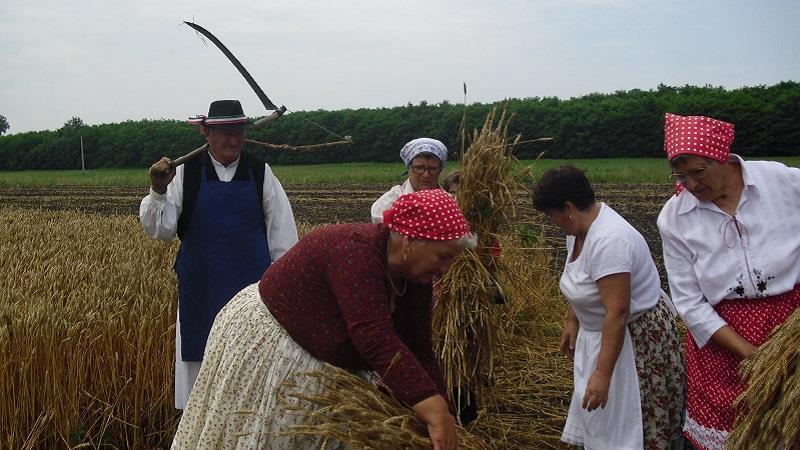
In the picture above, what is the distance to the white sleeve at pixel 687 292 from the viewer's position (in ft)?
8.61

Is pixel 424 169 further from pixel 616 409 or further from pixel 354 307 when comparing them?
pixel 354 307

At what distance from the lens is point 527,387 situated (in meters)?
4.65

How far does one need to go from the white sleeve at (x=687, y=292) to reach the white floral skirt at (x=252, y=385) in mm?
1291

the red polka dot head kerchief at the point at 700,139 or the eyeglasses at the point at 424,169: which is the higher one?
the red polka dot head kerchief at the point at 700,139

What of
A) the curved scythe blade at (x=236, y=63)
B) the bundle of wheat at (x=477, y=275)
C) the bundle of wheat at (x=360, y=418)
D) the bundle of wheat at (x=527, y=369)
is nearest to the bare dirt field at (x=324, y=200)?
the bundle of wheat at (x=527, y=369)

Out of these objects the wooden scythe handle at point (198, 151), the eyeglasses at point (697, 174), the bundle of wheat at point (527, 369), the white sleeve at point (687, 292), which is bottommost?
the bundle of wheat at point (527, 369)

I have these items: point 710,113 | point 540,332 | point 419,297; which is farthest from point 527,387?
point 710,113

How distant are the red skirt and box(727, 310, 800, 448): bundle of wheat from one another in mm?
238

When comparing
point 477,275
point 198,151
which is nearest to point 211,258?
point 198,151

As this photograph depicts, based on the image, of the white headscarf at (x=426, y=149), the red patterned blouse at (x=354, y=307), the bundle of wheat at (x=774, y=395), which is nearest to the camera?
the red patterned blouse at (x=354, y=307)

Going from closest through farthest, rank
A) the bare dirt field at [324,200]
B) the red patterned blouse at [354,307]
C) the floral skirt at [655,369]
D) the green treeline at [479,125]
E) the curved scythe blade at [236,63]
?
the red patterned blouse at [354,307] < the floral skirt at [655,369] < the curved scythe blade at [236,63] < the bare dirt field at [324,200] < the green treeline at [479,125]

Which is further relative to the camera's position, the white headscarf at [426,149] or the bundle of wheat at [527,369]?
the white headscarf at [426,149]

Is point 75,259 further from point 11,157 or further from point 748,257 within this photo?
point 11,157

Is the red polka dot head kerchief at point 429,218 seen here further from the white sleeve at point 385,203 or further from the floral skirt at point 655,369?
the white sleeve at point 385,203
